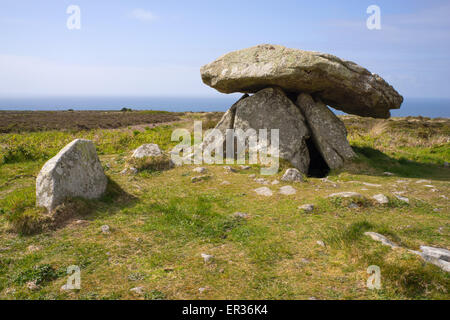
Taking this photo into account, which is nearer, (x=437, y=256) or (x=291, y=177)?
(x=437, y=256)

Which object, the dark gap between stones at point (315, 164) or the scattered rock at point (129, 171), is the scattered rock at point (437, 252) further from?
the scattered rock at point (129, 171)

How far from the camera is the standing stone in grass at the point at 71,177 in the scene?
8320 mm

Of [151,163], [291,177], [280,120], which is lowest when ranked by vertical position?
[291,177]

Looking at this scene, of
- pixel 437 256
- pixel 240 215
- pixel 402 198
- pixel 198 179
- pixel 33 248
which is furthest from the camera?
pixel 198 179

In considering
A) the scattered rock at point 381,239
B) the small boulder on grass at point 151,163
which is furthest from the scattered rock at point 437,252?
the small boulder on grass at point 151,163

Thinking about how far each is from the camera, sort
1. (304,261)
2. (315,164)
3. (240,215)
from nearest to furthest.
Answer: (304,261), (240,215), (315,164)

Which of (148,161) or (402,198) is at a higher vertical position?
(148,161)

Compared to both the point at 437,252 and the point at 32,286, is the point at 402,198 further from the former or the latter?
the point at 32,286

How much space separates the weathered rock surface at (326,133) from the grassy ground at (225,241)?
1.93m

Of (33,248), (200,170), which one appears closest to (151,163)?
(200,170)

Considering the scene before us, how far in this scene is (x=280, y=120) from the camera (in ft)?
47.2

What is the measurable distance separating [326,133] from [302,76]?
10.7ft

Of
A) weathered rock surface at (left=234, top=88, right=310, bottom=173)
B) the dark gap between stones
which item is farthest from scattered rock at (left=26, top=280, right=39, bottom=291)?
the dark gap between stones
